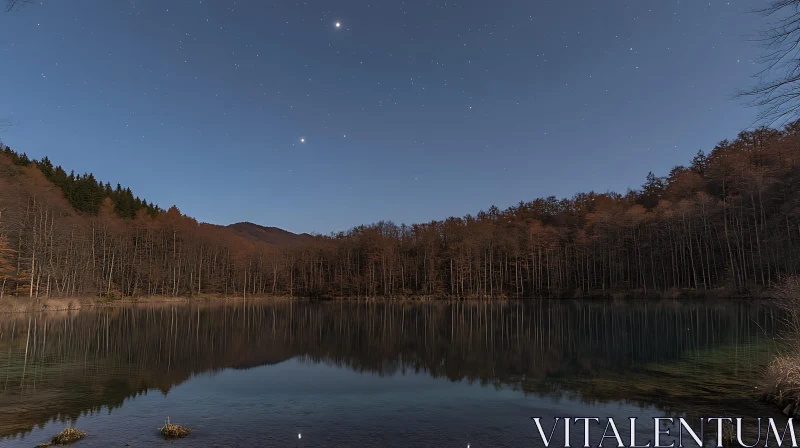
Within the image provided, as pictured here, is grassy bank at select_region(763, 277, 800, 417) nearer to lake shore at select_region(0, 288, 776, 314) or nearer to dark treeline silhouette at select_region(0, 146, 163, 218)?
lake shore at select_region(0, 288, 776, 314)

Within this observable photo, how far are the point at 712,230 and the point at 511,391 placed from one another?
66.2 m

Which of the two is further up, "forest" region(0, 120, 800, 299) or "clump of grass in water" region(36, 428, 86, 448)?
"forest" region(0, 120, 800, 299)

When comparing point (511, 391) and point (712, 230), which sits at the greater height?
point (712, 230)

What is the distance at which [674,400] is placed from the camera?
38.0 ft

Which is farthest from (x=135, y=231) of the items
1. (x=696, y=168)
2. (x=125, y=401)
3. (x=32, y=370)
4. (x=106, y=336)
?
(x=696, y=168)

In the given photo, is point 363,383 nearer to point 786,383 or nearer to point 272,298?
point 786,383

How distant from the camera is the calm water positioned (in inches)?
377

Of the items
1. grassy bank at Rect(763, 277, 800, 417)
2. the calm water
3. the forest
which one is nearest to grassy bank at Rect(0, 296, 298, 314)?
the forest

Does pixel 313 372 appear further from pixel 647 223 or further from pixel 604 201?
pixel 604 201

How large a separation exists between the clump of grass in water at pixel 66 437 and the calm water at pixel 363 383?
302mm

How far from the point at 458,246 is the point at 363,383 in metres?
69.4

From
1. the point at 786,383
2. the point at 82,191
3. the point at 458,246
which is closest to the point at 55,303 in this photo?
the point at 82,191

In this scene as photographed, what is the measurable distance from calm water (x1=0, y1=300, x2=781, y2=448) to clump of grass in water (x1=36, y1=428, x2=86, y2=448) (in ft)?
0.99

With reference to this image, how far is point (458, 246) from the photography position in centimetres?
8331
